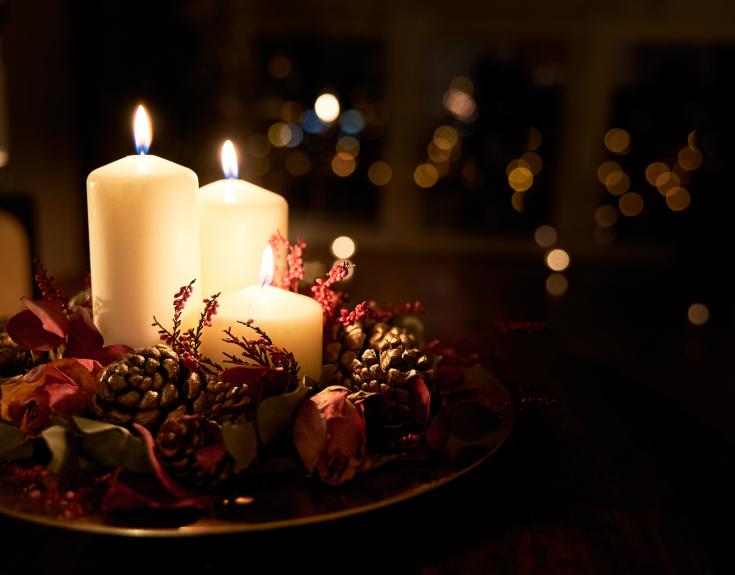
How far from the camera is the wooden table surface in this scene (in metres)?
0.51

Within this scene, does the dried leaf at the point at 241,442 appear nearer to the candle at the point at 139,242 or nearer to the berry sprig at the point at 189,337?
the berry sprig at the point at 189,337

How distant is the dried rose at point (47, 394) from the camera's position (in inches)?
22.2

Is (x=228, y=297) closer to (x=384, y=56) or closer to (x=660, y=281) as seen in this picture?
(x=660, y=281)

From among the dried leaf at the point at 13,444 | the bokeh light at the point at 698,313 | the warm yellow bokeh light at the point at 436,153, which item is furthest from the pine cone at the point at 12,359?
the warm yellow bokeh light at the point at 436,153

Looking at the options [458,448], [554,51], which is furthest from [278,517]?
[554,51]

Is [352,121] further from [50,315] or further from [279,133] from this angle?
[50,315]

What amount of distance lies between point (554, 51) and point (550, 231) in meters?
1.12

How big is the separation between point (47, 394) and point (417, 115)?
3.94 metres

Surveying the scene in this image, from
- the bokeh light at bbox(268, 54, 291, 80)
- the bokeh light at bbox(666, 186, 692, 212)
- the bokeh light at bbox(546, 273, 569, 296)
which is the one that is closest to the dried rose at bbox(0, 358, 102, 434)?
the bokeh light at bbox(546, 273, 569, 296)

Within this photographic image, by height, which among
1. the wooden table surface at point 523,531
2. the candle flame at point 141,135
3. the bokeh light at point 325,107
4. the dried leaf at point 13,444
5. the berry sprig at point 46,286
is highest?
the bokeh light at point 325,107

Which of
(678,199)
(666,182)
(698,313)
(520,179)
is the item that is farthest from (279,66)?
(698,313)

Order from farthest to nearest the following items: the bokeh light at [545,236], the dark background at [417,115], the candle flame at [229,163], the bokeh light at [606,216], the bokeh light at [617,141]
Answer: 1. the bokeh light at [545,236]
2. the bokeh light at [606,216]
3. the bokeh light at [617,141]
4. the dark background at [417,115]
5. the candle flame at [229,163]

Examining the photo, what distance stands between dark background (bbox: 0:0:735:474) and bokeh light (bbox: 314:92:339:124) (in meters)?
0.07

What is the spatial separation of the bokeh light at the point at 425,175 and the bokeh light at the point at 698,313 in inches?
74.8
